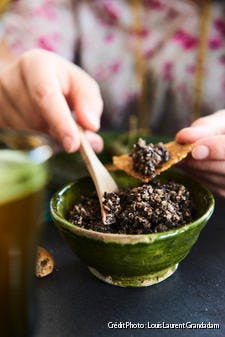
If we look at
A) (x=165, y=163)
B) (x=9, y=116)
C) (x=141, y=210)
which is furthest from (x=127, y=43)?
(x=141, y=210)

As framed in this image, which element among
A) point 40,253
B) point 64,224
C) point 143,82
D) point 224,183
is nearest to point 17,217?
point 64,224

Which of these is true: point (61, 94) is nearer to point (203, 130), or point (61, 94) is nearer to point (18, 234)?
point (203, 130)

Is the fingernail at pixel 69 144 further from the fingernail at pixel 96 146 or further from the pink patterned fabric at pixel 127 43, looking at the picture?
the pink patterned fabric at pixel 127 43

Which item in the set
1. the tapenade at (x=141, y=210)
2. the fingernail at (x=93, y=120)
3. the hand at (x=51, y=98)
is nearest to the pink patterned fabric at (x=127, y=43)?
the hand at (x=51, y=98)

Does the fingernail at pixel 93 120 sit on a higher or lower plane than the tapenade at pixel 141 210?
higher

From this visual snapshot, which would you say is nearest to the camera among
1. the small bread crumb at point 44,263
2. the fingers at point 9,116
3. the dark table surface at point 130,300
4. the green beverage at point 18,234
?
the green beverage at point 18,234

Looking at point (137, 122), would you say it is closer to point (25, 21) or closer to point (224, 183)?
point (25, 21)
